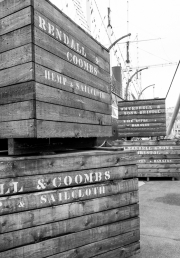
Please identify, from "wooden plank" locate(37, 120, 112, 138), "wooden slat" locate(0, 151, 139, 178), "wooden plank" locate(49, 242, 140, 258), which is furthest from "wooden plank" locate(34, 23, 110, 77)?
"wooden plank" locate(49, 242, 140, 258)

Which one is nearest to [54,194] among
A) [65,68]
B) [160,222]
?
[65,68]

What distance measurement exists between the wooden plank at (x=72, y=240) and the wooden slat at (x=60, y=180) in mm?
520

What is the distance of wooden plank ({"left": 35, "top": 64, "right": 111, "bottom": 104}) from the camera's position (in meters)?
2.57

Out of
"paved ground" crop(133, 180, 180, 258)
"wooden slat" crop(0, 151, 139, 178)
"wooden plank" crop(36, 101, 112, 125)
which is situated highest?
"wooden plank" crop(36, 101, 112, 125)

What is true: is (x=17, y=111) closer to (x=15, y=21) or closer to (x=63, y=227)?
(x=15, y=21)

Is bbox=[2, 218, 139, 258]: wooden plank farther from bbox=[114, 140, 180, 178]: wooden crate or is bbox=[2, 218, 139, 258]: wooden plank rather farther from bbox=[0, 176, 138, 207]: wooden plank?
bbox=[114, 140, 180, 178]: wooden crate

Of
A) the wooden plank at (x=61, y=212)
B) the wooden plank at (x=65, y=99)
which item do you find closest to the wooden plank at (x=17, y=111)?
the wooden plank at (x=65, y=99)

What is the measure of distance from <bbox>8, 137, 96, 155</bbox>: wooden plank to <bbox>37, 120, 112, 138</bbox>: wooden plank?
0.93ft

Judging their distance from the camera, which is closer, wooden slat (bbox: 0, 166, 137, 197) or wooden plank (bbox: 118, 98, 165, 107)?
wooden slat (bbox: 0, 166, 137, 197)

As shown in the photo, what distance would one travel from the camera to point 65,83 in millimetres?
2934

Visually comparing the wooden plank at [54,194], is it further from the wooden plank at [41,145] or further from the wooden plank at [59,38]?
the wooden plank at [59,38]

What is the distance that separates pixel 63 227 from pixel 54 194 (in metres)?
0.39

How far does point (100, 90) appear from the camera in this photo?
374 cm

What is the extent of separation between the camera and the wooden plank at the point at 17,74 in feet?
8.08
